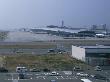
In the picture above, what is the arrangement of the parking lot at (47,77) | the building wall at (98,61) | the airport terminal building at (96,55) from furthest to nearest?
the airport terminal building at (96,55) < the building wall at (98,61) < the parking lot at (47,77)

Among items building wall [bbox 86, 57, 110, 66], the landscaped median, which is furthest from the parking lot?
building wall [bbox 86, 57, 110, 66]

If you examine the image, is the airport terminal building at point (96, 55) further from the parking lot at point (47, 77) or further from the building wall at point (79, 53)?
the parking lot at point (47, 77)

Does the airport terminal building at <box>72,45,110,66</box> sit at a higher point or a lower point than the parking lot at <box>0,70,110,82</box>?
higher

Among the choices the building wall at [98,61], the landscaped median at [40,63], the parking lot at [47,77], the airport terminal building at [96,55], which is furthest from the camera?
the airport terminal building at [96,55]

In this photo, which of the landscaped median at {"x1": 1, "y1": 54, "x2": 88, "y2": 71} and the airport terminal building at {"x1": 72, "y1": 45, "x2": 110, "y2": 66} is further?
the airport terminal building at {"x1": 72, "y1": 45, "x2": 110, "y2": 66}

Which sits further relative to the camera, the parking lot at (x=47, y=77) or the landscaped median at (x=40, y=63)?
the landscaped median at (x=40, y=63)

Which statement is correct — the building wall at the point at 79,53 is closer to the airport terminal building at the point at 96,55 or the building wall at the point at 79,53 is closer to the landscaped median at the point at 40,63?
the airport terminal building at the point at 96,55

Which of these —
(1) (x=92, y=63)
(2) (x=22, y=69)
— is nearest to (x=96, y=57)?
(1) (x=92, y=63)

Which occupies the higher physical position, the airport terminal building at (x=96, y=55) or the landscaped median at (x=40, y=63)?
the airport terminal building at (x=96, y=55)

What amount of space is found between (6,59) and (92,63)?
173 inches

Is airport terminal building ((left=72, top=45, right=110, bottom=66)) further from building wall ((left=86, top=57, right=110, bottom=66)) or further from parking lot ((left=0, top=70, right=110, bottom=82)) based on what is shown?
parking lot ((left=0, top=70, right=110, bottom=82))

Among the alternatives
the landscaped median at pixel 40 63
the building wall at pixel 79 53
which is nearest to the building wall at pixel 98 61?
the landscaped median at pixel 40 63

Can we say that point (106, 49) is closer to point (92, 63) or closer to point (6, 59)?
point (92, 63)

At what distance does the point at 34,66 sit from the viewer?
1445 centimetres
